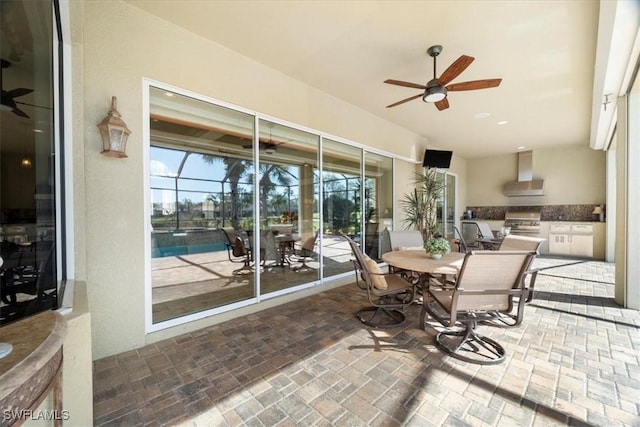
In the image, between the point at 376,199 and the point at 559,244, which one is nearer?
the point at 376,199

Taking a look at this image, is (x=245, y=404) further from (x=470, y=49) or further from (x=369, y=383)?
(x=470, y=49)

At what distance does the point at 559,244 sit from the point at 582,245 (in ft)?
1.60

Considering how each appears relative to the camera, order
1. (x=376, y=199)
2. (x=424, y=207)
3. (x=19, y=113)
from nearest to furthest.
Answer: (x=19, y=113) → (x=376, y=199) → (x=424, y=207)

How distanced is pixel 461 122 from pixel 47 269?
679cm

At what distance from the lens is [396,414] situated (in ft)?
5.52

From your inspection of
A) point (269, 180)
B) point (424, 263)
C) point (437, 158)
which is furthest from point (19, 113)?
point (437, 158)

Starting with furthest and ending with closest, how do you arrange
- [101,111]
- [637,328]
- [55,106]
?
[637,328], [101,111], [55,106]

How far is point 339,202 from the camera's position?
505 cm

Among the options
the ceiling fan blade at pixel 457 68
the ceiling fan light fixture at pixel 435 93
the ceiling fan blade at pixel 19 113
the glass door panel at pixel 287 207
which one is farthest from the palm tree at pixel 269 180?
the ceiling fan blade at pixel 457 68

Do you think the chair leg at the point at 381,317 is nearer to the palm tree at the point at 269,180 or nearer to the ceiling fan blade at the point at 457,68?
the palm tree at the point at 269,180

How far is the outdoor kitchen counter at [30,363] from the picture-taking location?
64 centimetres

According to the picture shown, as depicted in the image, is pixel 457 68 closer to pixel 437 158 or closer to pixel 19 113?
pixel 19 113

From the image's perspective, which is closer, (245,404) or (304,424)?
Answer: (304,424)

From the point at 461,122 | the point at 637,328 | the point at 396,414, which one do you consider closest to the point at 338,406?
the point at 396,414
